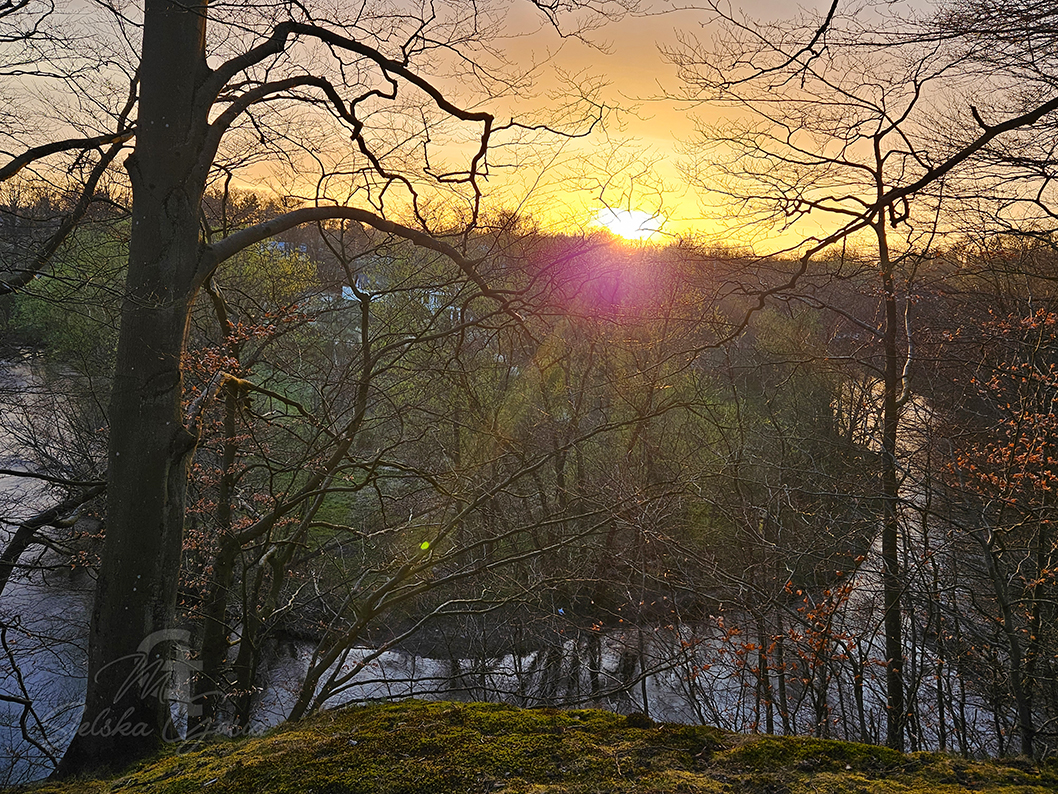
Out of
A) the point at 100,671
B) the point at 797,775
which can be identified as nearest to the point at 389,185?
the point at 100,671

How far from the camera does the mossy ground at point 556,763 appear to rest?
1581 millimetres

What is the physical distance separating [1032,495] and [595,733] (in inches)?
405

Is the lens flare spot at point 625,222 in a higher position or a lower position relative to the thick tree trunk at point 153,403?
higher

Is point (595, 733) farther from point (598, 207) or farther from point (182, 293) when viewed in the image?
point (598, 207)

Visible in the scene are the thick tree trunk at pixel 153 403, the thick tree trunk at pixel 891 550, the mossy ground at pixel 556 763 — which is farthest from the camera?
the thick tree trunk at pixel 891 550

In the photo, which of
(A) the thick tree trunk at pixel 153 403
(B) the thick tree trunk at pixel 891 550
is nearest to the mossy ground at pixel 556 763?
(A) the thick tree trunk at pixel 153 403

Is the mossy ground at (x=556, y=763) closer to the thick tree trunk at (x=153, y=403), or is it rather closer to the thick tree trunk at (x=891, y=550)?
the thick tree trunk at (x=153, y=403)

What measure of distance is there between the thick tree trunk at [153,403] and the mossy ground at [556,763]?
1.50 metres

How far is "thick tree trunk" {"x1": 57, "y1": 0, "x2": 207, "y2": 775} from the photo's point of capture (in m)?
3.42

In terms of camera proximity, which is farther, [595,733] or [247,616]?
[247,616]

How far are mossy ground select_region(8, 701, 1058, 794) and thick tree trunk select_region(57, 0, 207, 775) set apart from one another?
59.0 inches

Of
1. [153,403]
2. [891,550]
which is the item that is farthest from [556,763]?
[891,550]

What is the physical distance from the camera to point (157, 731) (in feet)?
11.0

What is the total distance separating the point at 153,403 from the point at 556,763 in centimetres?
284
